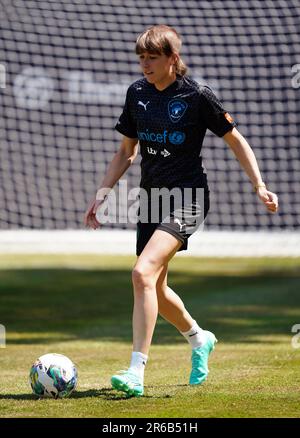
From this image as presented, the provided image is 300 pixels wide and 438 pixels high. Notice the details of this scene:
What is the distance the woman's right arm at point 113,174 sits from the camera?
22.5 ft

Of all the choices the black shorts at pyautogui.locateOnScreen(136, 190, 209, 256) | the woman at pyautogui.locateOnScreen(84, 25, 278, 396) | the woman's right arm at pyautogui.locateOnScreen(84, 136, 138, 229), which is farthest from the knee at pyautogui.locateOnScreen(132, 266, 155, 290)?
the woman's right arm at pyautogui.locateOnScreen(84, 136, 138, 229)

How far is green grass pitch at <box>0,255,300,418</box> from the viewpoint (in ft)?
19.7

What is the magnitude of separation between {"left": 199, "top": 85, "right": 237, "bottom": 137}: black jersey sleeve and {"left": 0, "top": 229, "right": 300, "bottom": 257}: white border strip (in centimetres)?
1320

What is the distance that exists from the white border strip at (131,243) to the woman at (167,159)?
13.1 meters

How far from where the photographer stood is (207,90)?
21.7 ft

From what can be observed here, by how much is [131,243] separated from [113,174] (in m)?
15.0

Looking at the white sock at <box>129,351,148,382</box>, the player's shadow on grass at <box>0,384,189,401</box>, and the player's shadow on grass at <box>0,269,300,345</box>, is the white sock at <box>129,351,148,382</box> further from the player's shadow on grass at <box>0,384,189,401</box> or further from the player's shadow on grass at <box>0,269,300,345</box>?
the player's shadow on grass at <box>0,269,300,345</box>

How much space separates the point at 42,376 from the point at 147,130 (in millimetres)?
1664

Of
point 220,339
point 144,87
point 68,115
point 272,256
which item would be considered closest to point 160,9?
point 68,115
